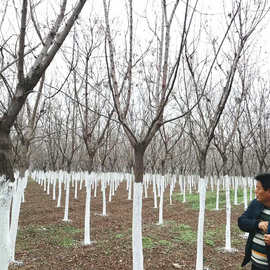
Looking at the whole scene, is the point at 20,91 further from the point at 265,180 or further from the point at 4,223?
the point at 265,180

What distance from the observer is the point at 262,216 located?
8.93 ft

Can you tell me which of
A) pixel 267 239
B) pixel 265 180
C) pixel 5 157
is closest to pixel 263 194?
pixel 265 180

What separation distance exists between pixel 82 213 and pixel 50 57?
11.0m

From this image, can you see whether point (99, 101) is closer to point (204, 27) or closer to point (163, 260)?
point (204, 27)

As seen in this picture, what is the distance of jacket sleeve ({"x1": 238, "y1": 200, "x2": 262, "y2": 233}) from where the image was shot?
2.64 m

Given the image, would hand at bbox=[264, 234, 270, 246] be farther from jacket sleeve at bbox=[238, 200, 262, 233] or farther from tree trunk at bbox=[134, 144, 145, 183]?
tree trunk at bbox=[134, 144, 145, 183]

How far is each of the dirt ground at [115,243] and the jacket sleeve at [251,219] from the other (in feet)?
11.3

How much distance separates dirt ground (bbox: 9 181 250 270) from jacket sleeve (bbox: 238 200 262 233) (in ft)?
11.3

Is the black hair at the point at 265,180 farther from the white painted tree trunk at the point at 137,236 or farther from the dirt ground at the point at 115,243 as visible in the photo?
the dirt ground at the point at 115,243

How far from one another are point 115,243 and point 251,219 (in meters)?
5.35

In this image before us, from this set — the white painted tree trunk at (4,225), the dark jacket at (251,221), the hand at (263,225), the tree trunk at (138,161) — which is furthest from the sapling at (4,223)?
the hand at (263,225)

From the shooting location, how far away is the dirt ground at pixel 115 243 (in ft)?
19.4

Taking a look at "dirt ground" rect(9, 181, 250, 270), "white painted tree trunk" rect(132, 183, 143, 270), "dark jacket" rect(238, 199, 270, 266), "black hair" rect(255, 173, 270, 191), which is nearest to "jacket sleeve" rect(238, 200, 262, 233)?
"dark jacket" rect(238, 199, 270, 266)

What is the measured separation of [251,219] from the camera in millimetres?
2729
